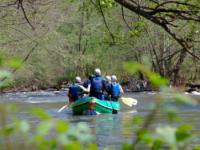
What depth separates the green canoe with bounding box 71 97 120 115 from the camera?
23469 millimetres

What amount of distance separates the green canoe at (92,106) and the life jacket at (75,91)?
66cm

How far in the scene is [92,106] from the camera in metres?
23.4

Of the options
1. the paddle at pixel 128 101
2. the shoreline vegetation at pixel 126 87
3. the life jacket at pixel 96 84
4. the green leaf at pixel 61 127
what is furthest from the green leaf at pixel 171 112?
the shoreline vegetation at pixel 126 87

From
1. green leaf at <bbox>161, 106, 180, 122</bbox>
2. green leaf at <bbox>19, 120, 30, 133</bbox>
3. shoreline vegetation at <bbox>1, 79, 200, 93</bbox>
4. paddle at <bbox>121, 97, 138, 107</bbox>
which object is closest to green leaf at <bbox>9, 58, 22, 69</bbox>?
green leaf at <bbox>19, 120, 30, 133</bbox>

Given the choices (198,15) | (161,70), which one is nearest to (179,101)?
(198,15)

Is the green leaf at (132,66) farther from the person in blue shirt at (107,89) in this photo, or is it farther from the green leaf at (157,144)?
the person in blue shirt at (107,89)

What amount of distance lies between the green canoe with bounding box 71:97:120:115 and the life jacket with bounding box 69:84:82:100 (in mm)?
664

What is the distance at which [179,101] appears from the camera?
2.25 m

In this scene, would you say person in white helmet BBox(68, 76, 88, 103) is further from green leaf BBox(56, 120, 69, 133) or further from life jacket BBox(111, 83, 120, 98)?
green leaf BBox(56, 120, 69, 133)

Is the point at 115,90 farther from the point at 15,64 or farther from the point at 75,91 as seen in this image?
the point at 15,64

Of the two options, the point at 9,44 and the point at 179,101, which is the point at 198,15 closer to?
the point at 179,101

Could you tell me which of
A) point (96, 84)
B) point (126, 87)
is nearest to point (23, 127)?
point (96, 84)

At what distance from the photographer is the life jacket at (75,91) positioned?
→ 24219mm

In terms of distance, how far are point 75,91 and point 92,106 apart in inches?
46.3
